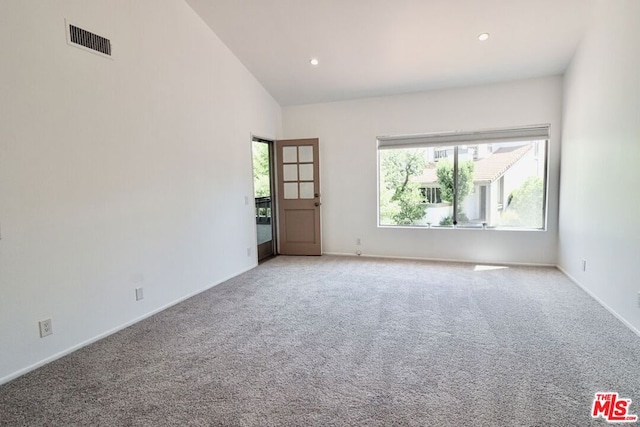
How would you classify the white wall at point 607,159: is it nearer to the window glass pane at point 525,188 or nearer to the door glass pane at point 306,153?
the window glass pane at point 525,188

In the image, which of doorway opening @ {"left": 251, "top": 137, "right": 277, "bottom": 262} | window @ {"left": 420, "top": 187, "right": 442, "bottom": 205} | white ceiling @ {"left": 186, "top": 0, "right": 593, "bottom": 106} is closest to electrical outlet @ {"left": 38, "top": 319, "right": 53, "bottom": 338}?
doorway opening @ {"left": 251, "top": 137, "right": 277, "bottom": 262}

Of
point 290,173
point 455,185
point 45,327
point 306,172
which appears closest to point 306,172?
point 306,172

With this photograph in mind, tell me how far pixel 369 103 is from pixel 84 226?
432 centimetres

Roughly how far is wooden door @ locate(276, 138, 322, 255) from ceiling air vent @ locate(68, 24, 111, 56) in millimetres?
3164

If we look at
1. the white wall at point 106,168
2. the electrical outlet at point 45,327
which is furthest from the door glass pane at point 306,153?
the electrical outlet at point 45,327

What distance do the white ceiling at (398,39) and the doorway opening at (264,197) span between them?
1.15 meters

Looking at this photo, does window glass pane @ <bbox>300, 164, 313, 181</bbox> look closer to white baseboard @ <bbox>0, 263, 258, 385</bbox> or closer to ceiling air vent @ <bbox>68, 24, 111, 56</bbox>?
white baseboard @ <bbox>0, 263, 258, 385</bbox>

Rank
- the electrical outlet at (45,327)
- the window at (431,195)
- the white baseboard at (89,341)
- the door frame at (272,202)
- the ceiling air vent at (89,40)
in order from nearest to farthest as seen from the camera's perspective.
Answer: the white baseboard at (89,341)
the electrical outlet at (45,327)
the ceiling air vent at (89,40)
the window at (431,195)
the door frame at (272,202)

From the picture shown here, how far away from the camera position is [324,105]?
227 inches

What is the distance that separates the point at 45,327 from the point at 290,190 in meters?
3.96

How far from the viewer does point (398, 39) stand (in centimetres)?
409

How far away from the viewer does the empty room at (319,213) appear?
2168 millimetres

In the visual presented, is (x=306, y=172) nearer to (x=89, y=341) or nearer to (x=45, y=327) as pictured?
(x=89, y=341)

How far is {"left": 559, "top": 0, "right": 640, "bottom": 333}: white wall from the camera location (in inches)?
109
